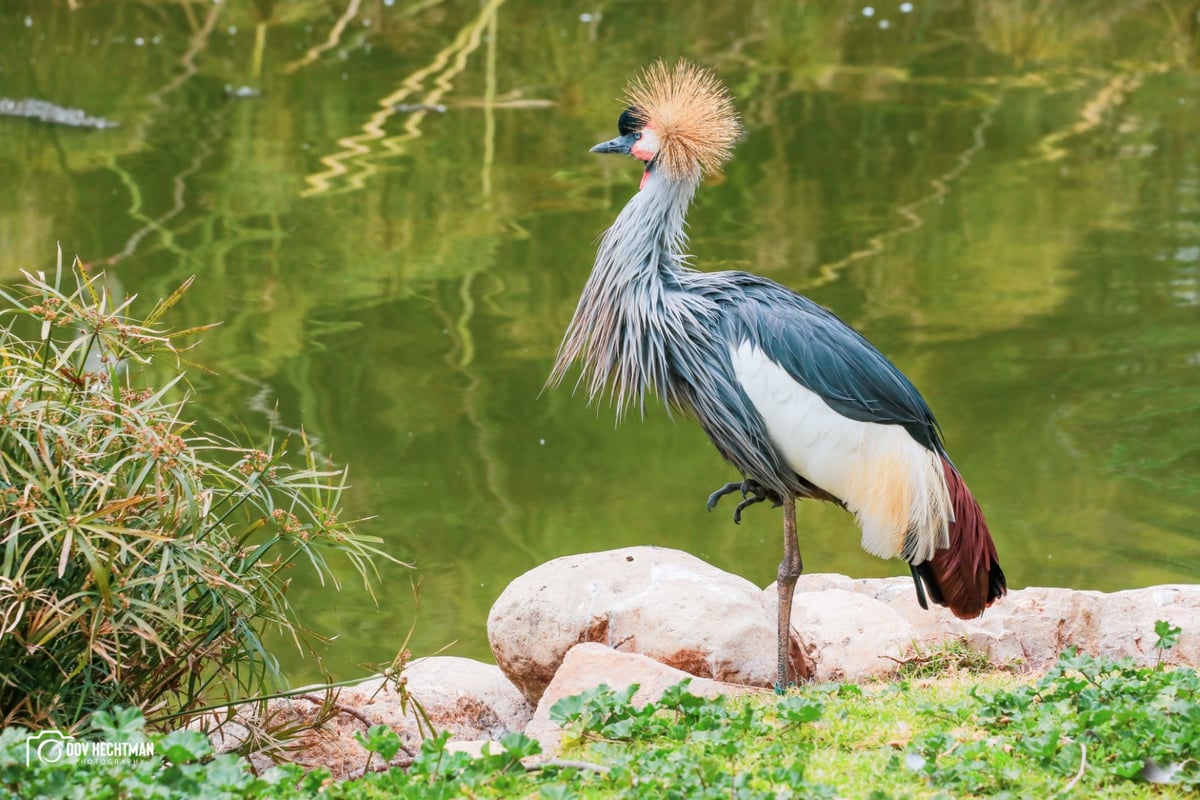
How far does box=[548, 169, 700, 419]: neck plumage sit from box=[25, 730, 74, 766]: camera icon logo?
7.98 ft

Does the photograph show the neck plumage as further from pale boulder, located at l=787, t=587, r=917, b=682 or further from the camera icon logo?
the camera icon logo

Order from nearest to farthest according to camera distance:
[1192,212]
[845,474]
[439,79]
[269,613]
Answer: [269,613], [845,474], [1192,212], [439,79]

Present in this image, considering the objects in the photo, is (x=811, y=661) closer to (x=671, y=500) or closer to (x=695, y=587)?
(x=695, y=587)

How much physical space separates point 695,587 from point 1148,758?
2.19 meters

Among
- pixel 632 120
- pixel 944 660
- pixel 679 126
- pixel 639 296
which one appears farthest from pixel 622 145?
pixel 944 660

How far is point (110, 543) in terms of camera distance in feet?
14.0

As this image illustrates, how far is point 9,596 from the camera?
3979 millimetres

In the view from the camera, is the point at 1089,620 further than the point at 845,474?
Yes

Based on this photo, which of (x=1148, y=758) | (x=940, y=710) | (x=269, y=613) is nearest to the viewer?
(x=1148, y=758)

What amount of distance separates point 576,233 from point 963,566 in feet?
23.9

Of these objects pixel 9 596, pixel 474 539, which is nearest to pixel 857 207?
pixel 474 539

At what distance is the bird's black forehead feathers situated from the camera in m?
5.82

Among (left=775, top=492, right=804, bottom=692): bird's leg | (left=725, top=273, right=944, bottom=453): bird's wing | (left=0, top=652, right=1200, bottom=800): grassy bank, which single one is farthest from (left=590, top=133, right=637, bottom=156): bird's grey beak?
(left=0, top=652, right=1200, bottom=800): grassy bank

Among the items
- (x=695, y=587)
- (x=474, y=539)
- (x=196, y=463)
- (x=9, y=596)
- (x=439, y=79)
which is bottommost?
(x=474, y=539)
